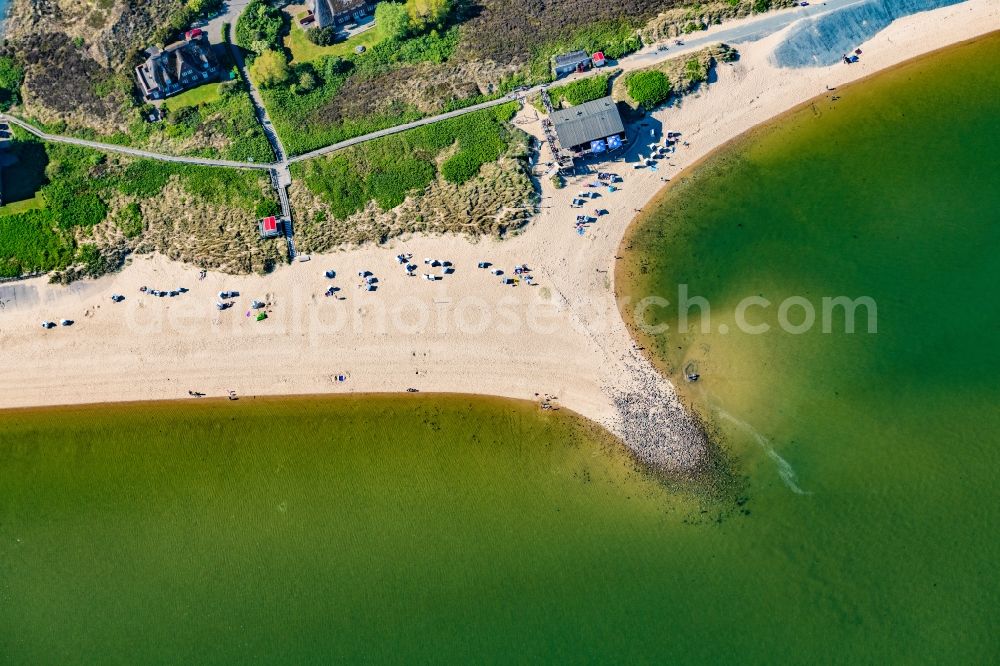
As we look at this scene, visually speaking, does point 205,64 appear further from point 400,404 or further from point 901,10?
point 901,10

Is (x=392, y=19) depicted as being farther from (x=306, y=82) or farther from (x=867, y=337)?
(x=867, y=337)

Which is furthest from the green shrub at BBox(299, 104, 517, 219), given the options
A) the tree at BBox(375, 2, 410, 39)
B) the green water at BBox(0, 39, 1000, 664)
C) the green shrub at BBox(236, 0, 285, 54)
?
the green water at BBox(0, 39, 1000, 664)

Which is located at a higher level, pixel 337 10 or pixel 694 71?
pixel 337 10

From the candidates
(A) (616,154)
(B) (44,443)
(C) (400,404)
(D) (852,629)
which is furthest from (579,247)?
(B) (44,443)

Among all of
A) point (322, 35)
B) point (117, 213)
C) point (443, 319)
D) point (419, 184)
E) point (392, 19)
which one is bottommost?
point (443, 319)

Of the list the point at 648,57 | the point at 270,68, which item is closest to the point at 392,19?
the point at 270,68

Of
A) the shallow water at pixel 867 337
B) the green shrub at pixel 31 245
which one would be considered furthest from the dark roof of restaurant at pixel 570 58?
the green shrub at pixel 31 245

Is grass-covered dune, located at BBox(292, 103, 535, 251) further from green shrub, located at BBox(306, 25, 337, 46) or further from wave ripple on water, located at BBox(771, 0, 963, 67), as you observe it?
wave ripple on water, located at BBox(771, 0, 963, 67)
